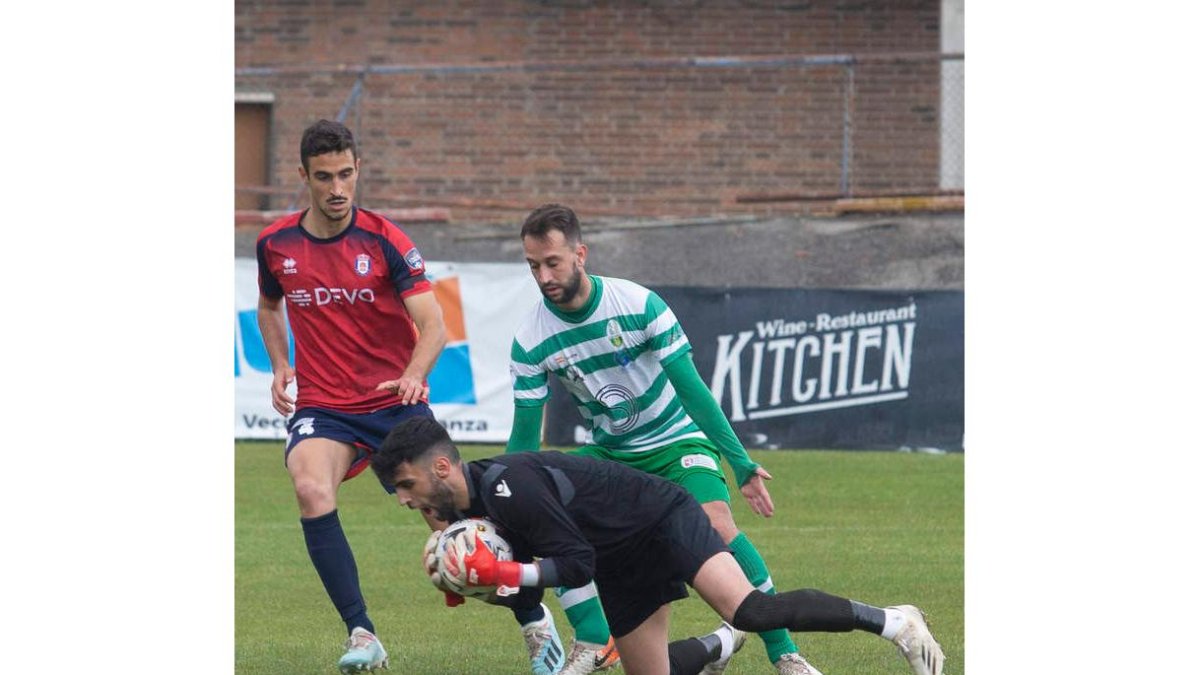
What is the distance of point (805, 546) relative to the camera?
36.8 ft

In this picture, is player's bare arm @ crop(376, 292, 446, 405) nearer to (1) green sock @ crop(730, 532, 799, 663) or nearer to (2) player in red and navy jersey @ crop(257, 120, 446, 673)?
(2) player in red and navy jersey @ crop(257, 120, 446, 673)

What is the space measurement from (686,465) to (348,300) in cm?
Answer: 167

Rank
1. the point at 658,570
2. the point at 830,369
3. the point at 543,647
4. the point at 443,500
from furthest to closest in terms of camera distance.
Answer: the point at 830,369, the point at 543,647, the point at 658,570, the point at 443,500

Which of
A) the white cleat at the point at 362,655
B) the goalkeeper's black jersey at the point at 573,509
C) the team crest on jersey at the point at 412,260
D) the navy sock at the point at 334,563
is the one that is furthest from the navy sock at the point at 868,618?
the team crest on jersey at the point at 412,260

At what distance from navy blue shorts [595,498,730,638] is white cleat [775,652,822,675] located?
0.72m

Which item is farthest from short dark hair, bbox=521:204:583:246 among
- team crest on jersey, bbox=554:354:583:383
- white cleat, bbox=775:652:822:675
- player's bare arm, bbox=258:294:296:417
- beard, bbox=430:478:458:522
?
white cleat, bbox=775:652:822:675

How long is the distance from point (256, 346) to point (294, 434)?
10.0 meters

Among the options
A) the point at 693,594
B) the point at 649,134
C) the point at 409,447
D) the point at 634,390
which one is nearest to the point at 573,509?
the point at 409,447

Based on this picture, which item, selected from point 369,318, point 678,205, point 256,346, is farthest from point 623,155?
point 369,318

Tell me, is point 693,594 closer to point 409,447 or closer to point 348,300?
point 348,300

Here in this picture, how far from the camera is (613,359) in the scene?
730cm

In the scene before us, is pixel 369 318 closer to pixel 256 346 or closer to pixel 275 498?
pixel 275 498

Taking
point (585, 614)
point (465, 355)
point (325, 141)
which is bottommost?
point (585, 614)

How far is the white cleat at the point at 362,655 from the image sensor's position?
23.0ft
